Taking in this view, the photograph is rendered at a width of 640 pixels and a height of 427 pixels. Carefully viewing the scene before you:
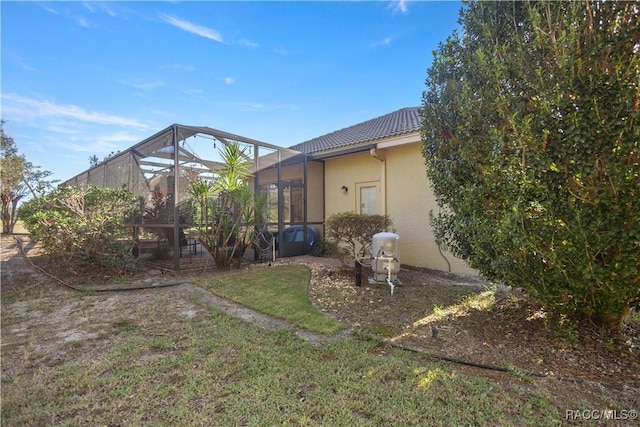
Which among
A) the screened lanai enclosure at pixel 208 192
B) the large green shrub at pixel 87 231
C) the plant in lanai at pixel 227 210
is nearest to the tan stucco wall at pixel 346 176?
the screened lanai enclosure at pixel 208 192

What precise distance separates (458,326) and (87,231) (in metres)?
8.00

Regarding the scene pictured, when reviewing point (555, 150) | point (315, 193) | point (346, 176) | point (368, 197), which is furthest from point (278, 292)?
point (346, 176)

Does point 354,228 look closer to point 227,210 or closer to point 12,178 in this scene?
point 227,210

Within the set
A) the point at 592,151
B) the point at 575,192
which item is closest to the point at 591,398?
the point at 575,192

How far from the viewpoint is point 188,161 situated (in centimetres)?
791

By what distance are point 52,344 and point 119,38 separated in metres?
6.86

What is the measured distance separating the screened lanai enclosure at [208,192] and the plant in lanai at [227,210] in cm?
3

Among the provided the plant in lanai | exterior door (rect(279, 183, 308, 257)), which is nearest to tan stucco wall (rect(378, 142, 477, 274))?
exterior door (rect(279, 183, 308, 257))

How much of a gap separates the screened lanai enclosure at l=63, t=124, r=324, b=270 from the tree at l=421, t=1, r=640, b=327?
19.1 ft

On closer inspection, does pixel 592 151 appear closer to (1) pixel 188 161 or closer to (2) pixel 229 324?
(2) pixel 229 324

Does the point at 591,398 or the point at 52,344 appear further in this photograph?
the point at 52,344

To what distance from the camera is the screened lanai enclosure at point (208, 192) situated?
7.47 metres

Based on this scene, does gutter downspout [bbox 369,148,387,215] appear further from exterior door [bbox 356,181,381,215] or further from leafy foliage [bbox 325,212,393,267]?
leafy foliage [bbox 325,212,393,267]

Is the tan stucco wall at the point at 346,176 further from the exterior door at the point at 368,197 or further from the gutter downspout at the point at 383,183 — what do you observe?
the gutter downspout at the point at 383,183
